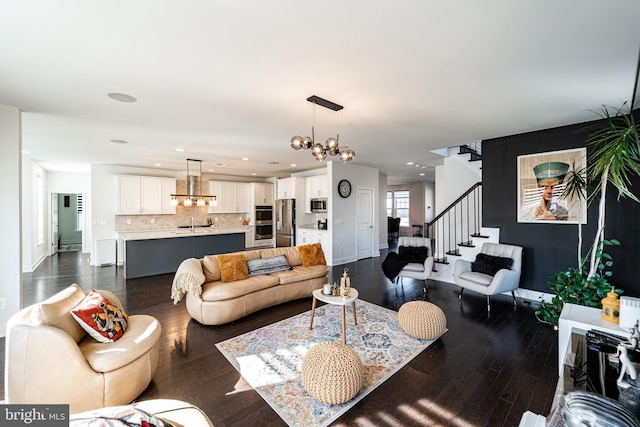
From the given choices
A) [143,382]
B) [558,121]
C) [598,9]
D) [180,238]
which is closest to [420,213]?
[558,121]

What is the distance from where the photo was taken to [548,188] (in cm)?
422

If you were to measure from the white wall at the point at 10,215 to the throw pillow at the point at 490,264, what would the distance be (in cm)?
637

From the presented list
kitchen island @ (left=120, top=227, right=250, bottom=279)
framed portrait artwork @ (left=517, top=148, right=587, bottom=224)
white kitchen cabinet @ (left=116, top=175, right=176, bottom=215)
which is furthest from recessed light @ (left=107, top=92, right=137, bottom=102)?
framed portrait artwork @ (left=517, top=148, right=587, bottom=224)

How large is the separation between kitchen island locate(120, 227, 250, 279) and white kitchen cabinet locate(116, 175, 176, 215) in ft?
2.52

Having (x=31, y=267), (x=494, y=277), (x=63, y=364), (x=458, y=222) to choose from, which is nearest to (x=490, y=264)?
(x=494, y=277)

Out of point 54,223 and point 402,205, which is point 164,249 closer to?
point 54,223

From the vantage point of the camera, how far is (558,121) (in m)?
3.81

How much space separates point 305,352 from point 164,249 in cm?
484

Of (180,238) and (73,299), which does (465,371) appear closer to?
(73,299)

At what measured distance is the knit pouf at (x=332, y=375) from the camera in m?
1.97

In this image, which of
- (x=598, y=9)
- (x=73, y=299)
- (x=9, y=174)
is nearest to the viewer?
(x=598, y=9)

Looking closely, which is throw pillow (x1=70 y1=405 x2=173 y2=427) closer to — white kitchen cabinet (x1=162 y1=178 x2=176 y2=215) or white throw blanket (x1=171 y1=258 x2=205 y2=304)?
white throw blanket (x1=171 y1=258 x2=205 y2=304)

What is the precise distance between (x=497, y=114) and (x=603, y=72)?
1125 mm

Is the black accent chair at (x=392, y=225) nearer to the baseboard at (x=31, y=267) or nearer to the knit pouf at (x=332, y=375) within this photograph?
the knit pouf at (x=332, y=375)
